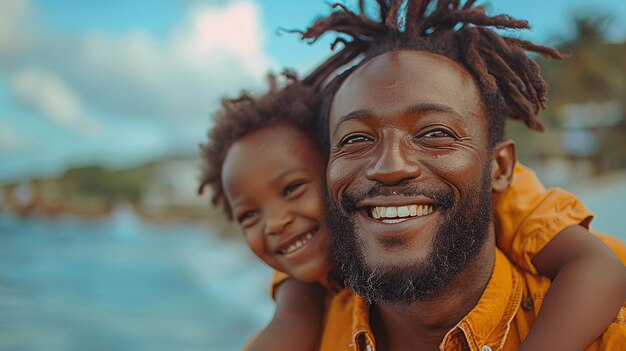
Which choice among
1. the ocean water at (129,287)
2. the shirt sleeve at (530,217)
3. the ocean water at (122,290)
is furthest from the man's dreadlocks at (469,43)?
the ocean water at (122,290)

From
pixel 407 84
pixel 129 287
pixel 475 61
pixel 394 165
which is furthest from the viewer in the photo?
pixel 129 287

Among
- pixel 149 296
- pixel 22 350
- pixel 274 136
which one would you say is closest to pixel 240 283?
pixel 149 296

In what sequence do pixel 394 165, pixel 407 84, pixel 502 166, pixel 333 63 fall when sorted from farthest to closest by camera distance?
pixel 333 63
pixel 502 166
pixel 407 84
pixel 394 165

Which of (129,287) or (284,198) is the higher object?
(129,287)

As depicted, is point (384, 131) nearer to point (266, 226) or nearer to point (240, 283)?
point (266, 226)

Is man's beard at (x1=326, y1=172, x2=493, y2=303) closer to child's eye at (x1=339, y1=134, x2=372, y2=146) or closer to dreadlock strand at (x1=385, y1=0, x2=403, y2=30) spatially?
child's eye at (x1=339, y1=134, x2=372, y2=146)

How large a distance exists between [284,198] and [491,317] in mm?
934

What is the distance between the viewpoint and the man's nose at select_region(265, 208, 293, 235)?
2.60 m

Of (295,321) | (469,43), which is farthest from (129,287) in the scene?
(469,43)

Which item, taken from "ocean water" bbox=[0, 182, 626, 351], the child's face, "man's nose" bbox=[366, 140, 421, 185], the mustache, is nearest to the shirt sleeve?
the mustache

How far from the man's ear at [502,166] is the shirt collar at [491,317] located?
9.8 inches

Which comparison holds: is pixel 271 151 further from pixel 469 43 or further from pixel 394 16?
pixel 469 43

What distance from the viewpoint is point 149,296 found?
16.9 meters

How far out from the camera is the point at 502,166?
7.92 ft
